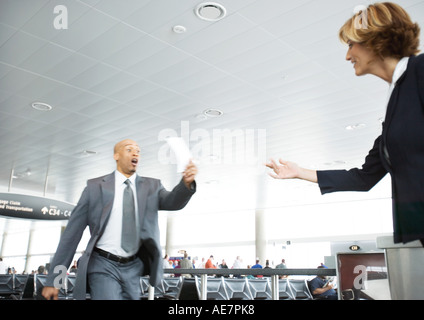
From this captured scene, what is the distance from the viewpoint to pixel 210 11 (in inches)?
159

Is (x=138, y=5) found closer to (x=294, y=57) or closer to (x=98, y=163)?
(x=294, y=57)

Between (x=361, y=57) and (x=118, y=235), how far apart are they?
1288mm

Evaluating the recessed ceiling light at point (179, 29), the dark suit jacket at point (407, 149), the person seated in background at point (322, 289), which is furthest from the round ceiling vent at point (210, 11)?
the dark suit jacket at point (407, 149)

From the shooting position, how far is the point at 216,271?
113 inches

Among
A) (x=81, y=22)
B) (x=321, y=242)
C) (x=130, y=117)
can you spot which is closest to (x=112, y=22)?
(x=81, y=22)

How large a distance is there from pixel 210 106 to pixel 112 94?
153 cm

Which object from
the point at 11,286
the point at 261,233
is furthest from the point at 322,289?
the point at 261,233

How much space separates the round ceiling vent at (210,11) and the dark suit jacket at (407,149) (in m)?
3.25

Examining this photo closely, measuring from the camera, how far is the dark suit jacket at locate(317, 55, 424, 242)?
0.87 meters

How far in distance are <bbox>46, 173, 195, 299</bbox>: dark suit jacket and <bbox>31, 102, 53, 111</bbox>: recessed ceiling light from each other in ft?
16.8

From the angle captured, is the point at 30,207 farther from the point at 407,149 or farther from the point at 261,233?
the point at 261,233

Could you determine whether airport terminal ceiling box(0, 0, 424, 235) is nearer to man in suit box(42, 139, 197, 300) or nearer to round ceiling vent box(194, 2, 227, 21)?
round ceiling vent box(194, 2, 227, 21)

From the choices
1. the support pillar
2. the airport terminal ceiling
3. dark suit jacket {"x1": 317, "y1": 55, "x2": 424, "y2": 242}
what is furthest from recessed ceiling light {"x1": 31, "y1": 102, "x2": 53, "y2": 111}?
the support pillar

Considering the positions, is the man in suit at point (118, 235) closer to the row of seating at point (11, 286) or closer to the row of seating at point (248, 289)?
the row of seating at point (248, 289)
